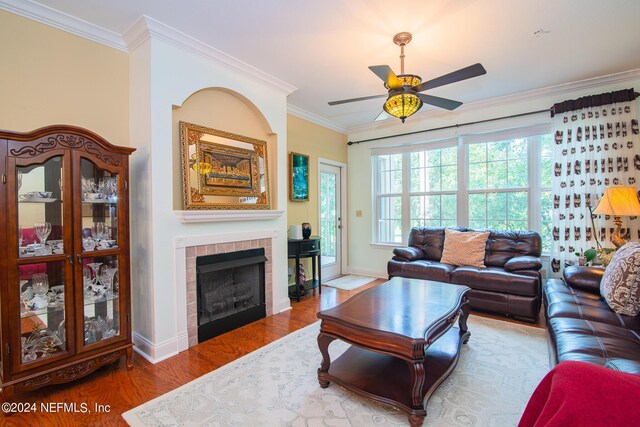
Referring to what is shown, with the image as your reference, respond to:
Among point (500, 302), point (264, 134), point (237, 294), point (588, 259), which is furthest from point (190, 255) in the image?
point (588, 259)

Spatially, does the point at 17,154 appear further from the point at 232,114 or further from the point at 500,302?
the point at 500,302

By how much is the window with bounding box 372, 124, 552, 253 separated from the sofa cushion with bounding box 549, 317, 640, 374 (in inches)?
95.7

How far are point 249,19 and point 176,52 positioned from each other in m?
0.77

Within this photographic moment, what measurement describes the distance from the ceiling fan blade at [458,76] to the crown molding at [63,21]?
2614 millimetres

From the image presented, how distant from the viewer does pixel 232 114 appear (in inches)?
131

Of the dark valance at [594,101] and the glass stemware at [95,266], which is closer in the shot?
the glass stemware at [95,266]

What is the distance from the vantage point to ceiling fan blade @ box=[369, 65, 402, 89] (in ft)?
7.26

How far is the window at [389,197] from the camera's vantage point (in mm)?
5410

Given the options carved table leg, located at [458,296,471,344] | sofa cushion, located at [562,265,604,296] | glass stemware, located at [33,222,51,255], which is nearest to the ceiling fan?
carved table leg, located at [458,296,471,344]

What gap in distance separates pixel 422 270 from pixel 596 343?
2.19 meters

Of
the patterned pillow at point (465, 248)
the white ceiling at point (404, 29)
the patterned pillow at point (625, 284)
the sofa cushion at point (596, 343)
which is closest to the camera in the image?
the sofa cushion at point (596, 343)

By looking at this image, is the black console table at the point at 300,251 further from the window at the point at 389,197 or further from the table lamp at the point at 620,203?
the table lamp at the point at 620,203

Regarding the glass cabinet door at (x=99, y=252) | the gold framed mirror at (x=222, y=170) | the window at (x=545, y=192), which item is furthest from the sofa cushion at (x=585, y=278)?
the glass cabinet door at (x=99, y=252)

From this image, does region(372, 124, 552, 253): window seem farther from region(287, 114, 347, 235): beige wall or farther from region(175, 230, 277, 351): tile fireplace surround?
region(175, 230, 277, 351): tile fireplace surround
